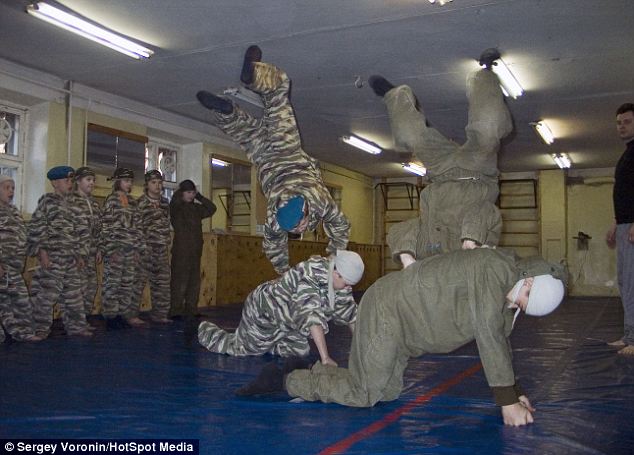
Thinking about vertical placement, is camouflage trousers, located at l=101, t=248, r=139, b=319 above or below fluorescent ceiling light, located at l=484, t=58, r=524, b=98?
below

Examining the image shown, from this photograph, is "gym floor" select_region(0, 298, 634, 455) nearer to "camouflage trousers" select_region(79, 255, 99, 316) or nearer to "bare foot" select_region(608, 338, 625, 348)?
"bare foot" select_region(608, 338, 625, 348)

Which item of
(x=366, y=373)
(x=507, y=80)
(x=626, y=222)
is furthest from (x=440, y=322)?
(x=507, y=80)

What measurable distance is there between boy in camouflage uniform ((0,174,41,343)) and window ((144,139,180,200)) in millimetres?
3643

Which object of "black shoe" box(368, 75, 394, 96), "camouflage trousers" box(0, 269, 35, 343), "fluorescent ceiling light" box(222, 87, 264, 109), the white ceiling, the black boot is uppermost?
the white ceiling

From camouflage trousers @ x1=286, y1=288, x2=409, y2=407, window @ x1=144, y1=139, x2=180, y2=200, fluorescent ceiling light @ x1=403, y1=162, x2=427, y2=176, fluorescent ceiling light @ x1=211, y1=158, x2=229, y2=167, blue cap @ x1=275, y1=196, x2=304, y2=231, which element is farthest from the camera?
fluorescent ceiling light @ x1=403, y1=162, x2=427, y2=176

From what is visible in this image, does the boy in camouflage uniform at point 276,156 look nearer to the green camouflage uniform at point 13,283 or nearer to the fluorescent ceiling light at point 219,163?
the green camouflage uniform at point 13,283

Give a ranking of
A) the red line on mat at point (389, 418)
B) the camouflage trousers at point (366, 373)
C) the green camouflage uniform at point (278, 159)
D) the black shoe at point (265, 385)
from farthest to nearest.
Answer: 1. the green camouflage uniform at point (278, 159)
2. the black shoe at point (265, 385)
3. the camouflage trousers at point (366, 373)
4. the red line on mat at point (389, 418)

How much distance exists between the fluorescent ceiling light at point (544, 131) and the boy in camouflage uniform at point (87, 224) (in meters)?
6.35

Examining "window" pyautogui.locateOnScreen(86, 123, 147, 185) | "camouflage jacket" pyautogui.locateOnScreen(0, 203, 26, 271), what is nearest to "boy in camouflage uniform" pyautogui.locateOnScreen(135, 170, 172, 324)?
"window" pyautogui.locateOnScreen(86, 123, 147, 185)

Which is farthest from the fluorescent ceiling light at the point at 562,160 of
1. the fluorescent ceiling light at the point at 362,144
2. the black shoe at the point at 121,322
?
the black shoe at the point at 121,322

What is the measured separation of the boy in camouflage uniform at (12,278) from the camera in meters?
4.45

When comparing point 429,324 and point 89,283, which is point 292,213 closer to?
point 429,324

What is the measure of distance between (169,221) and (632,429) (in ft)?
16.9

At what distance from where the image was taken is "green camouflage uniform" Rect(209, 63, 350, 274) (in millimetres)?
3721
